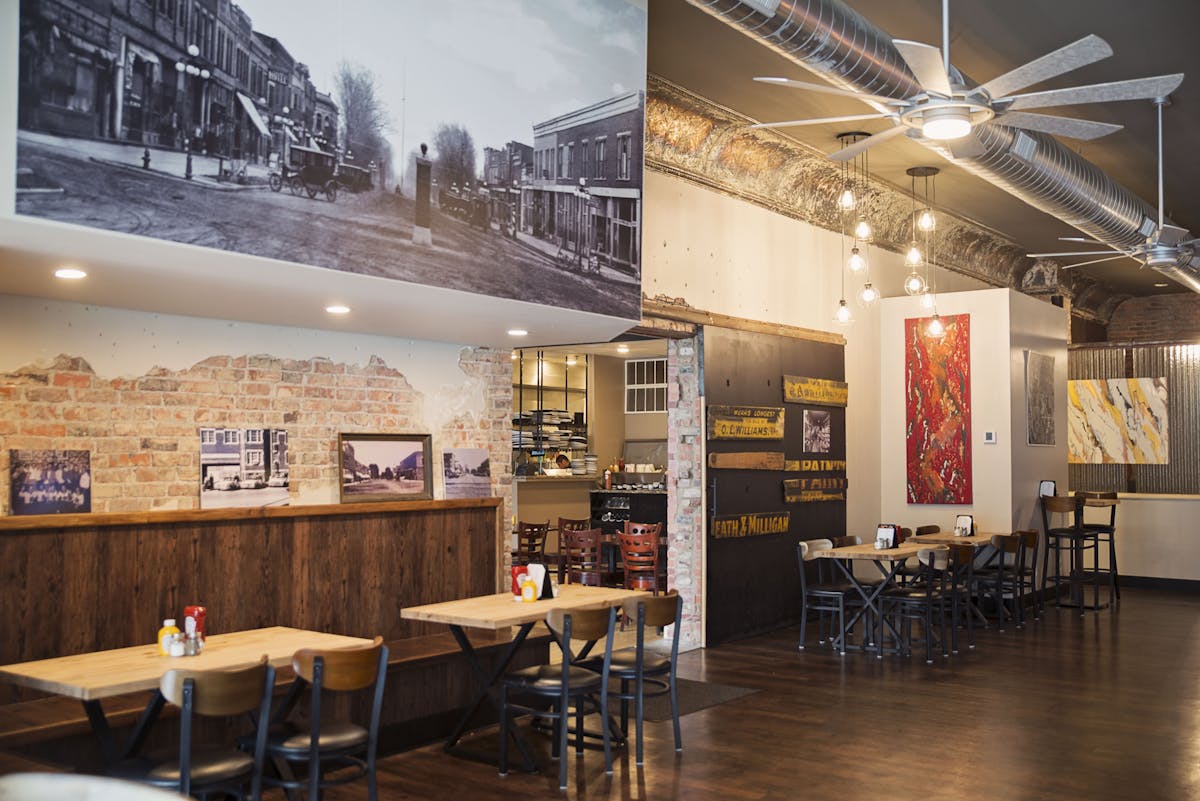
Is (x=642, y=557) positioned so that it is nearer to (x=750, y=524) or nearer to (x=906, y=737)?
(x=750, y=524)

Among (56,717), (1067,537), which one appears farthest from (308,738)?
(1067,537)

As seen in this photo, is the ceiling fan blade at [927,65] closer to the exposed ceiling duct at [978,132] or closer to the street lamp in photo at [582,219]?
the exposed ceiling duct at [978,132]

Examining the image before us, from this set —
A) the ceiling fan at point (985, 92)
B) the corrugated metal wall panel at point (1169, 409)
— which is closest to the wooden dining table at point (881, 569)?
the ceiling fan at point (985, 92)

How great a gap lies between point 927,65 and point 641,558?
5975 millimetres

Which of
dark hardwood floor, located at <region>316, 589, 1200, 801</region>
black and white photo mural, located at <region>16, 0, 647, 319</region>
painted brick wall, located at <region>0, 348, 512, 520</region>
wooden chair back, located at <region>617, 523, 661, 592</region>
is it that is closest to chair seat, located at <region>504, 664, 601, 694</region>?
dark hardwood floor, located at <region>316, 589, 1200, 801</region>

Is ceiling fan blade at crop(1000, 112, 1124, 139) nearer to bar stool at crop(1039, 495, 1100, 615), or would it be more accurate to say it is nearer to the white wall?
the white wall

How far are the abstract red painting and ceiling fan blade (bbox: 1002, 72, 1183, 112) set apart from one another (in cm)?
659

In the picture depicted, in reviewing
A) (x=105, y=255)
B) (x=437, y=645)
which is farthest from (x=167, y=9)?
(x=437, y=645)

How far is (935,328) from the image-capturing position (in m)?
10.7

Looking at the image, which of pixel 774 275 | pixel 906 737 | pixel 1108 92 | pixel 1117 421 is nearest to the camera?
pixel 1108 92

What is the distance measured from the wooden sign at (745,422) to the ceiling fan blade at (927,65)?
456 centimetres

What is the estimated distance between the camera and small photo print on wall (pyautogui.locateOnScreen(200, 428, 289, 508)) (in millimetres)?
Result: 5754

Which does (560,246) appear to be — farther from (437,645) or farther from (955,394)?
(955,394)

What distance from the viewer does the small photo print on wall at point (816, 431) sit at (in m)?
10.5
